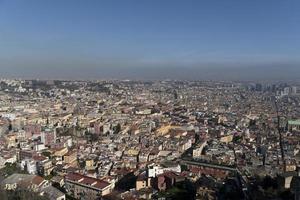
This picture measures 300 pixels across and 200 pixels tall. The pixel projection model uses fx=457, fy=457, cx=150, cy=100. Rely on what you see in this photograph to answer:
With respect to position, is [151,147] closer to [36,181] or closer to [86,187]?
[86,187]

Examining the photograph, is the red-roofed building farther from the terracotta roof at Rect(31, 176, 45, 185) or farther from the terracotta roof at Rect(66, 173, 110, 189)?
the terracotta roof at Rect(31, 176, 45, 185)

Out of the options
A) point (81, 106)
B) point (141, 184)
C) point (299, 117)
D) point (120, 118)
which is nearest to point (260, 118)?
point (299, 117)

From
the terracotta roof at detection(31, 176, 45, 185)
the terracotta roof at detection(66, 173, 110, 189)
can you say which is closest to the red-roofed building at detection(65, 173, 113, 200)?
the terracotta roof at detection(66, 173, 110, 189)

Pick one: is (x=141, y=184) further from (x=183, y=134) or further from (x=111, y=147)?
(x=183, y=134)

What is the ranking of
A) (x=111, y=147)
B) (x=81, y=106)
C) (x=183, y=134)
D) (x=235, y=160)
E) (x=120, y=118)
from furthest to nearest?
(x=81, y=106) < (x=120, y=118) < (x=183, y=134) < (x=111, y=147) < (x=235, y=160)

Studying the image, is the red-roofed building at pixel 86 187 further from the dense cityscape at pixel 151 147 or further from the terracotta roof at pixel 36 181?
the terracotta roof at pixel 36 181

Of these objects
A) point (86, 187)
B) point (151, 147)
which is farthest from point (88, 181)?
point (151, 147)

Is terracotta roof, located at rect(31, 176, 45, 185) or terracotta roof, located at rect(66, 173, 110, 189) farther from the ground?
terracotta roof, located at rect(31, 176, 45, 185)

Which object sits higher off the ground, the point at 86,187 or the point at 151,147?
the point at 86,187
